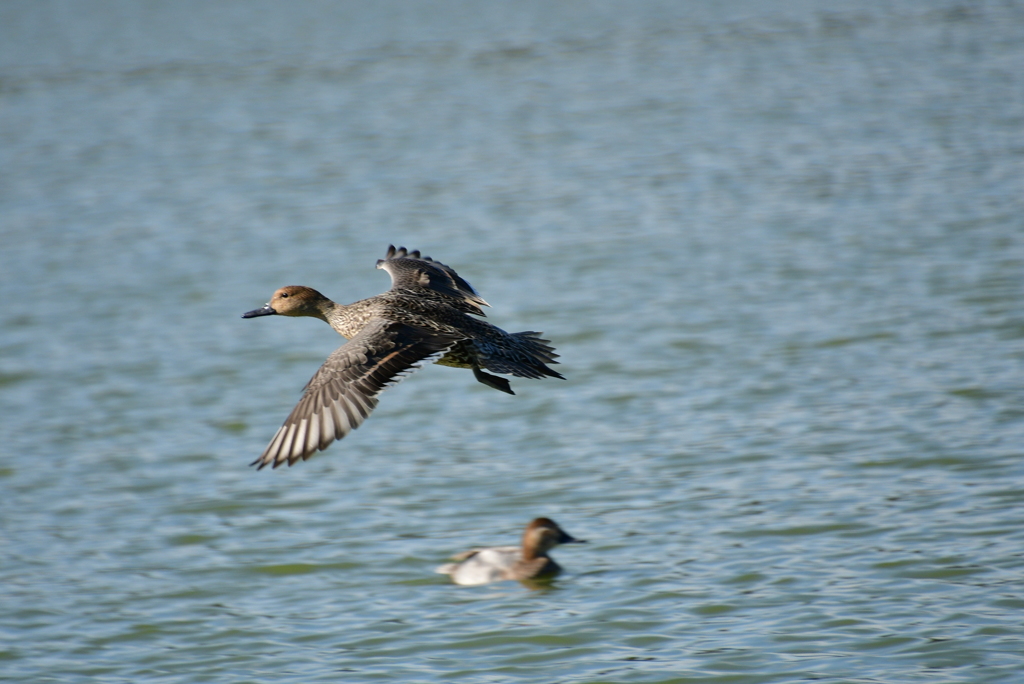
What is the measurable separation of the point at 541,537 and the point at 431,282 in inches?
86.8

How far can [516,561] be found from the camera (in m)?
8.62

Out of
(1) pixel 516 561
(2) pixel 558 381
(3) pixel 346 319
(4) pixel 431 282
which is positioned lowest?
(1) pixel 516 561

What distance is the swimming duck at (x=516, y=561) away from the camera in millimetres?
8609

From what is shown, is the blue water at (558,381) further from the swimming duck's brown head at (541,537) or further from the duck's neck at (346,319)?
the duck's neck at (346,319)

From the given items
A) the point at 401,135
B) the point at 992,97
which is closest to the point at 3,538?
the point at 401,135

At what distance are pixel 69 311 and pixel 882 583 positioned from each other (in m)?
11.1

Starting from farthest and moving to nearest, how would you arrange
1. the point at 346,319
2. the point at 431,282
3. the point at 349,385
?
the point at 431,282 → the point at 346,319 → the point at 349,385

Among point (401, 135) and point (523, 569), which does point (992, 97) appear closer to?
point (401, 135)

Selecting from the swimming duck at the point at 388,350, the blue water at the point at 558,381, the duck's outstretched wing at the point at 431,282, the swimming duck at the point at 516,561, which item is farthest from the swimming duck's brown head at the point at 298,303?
the swimming duck at the point at 516,561

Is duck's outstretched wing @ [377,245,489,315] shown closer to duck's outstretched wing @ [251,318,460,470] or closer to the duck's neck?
the duck's neck

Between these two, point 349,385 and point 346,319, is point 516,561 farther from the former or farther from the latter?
point 349,385

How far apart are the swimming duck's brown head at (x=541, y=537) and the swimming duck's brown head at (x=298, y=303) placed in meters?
2.36

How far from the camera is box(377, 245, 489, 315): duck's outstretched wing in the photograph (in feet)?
23.1

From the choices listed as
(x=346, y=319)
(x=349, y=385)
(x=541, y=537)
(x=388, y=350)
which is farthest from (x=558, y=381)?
(x=349, y=385)
